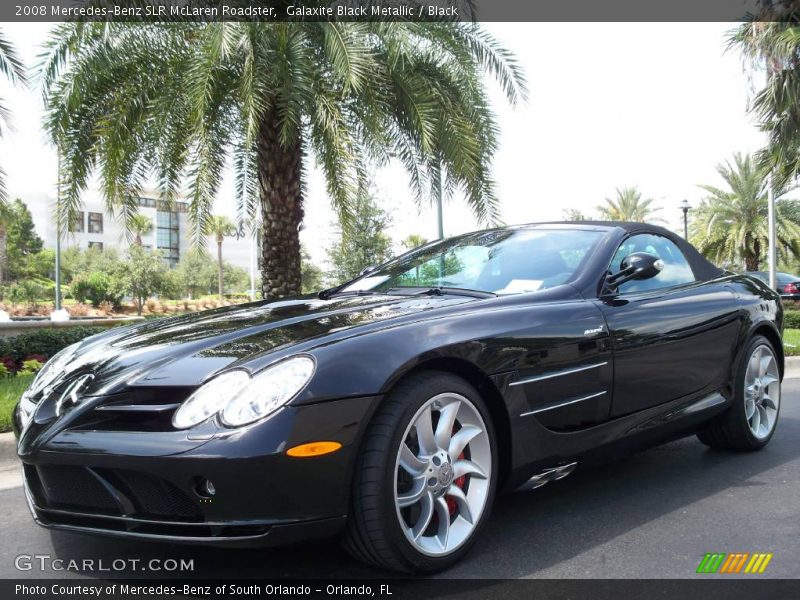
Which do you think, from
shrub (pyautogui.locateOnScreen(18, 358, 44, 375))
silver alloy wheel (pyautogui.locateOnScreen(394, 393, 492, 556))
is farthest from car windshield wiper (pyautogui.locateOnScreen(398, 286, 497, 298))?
shrub (pyautogui.locateOnScreen(18, 358, 44, 375))

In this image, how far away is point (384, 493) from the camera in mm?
2547

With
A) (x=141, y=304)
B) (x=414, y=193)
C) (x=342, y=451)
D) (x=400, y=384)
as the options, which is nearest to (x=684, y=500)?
(x=400, y=384)

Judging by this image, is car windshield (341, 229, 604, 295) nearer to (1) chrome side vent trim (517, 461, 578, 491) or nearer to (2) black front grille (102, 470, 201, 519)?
(1) chrome side vent trim (517, 461, 578, 491)

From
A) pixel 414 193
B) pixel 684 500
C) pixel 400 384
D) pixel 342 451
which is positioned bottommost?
pixel 684 500

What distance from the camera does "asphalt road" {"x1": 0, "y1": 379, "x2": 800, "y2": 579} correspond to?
2.87m

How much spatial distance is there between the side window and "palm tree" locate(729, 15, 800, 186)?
11177 millimetres

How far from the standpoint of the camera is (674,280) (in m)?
4.26

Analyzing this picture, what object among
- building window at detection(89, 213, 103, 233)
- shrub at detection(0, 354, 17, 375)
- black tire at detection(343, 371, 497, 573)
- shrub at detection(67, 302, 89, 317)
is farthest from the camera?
building window at detection(89, 213, 103, 233)

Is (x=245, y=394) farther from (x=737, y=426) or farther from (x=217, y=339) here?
(x=737, y=426)

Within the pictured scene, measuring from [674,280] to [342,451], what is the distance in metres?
2.51

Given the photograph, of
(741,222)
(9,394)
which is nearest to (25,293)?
(741,222)

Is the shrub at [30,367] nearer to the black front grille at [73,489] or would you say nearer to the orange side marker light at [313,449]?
the black front grille at [73,489]

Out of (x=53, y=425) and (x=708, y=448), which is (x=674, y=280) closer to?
(x=708, y=448)

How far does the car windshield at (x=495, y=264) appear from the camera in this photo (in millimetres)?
3662
